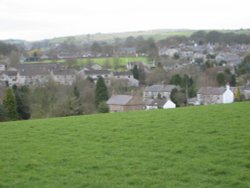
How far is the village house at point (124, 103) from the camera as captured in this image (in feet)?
156

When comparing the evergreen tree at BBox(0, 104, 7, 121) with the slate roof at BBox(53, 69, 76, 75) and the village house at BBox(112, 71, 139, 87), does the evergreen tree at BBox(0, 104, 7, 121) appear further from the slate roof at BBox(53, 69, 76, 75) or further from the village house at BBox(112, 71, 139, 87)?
the slate roof at BBox(53, 69, 76, 75)

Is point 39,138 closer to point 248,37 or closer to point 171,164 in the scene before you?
point 171,164

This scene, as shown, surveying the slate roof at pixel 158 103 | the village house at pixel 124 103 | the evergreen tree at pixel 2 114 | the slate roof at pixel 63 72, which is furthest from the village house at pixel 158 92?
the evergreen tree at pixel 2 114

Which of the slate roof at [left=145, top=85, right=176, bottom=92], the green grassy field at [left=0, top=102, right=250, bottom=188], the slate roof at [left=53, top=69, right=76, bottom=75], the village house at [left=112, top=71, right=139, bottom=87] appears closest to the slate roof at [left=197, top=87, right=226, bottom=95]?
the slate roof at [left=145, top=85, right=176, bottom=92]

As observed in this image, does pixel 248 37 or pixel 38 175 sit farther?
pixel 248 37

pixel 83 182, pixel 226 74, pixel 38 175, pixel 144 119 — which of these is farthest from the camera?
pixel 226 74

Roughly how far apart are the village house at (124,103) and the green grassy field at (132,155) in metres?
32.0

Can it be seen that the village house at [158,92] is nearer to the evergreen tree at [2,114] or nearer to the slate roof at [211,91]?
the slate roof at [211,91]

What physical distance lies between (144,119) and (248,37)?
131 metres

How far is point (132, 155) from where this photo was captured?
988cm

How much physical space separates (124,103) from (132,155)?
124 ft

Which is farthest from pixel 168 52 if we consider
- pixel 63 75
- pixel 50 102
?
pixel 50 102

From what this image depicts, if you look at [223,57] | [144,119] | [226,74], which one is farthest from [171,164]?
[223,57]

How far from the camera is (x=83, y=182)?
780 cm
